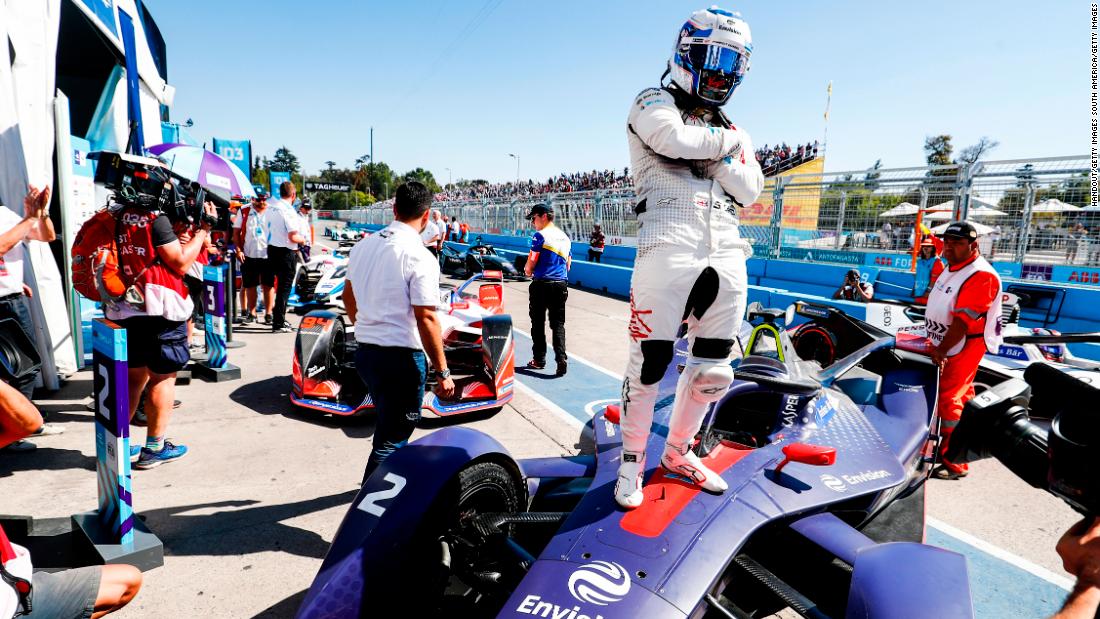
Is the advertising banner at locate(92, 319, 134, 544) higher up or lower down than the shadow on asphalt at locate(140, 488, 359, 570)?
higher up

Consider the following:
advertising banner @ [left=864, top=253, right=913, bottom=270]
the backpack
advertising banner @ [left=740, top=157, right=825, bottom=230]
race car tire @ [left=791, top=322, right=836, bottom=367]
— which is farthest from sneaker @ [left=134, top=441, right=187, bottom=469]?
advertising banner @ [left=864, top=253, right=913, bottom=270]

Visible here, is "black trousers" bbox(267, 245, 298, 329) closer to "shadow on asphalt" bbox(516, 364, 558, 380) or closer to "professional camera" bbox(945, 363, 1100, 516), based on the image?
"shadow on asphalt" bbox(516, 364, 558, 380)

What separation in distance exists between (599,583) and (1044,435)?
111 cm

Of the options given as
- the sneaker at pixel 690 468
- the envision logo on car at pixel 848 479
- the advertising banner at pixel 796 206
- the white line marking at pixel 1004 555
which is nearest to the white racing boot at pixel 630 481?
the sneaker at pixel 690 468

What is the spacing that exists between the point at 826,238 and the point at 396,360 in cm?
1195

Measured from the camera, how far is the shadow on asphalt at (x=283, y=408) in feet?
14.9

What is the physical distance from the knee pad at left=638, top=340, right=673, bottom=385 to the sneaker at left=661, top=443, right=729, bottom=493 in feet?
1.01

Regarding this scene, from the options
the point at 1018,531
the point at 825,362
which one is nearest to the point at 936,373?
the point at 1018,531

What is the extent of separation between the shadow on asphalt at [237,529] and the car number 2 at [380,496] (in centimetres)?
98

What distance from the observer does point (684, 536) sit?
1.78 m

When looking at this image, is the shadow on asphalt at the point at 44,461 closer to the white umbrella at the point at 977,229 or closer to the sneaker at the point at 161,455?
the sneaker at the point at 161,455

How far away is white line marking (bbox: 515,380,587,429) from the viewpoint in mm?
4867

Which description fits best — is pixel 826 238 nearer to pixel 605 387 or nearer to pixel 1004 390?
pixel 605 387

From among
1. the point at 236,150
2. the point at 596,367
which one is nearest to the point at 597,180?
the point at 236,150
